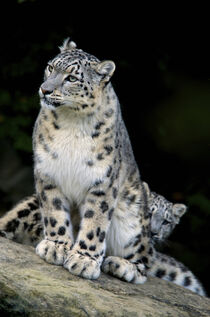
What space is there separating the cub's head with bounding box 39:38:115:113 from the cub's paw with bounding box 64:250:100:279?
140 cm

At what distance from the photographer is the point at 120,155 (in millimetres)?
6543

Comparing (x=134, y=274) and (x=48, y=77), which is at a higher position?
(x=48, y=77)

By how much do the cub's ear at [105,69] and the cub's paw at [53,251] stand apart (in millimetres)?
1705

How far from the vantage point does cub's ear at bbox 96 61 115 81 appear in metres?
6.21

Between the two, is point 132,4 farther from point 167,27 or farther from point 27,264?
point 27,264

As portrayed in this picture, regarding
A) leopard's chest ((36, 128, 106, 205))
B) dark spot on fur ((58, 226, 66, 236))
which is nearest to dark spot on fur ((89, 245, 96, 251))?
dark spot on fur ((58, 226, 66, 236))

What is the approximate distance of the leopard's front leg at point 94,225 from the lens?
602 centimetres

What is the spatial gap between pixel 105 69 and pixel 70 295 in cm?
233

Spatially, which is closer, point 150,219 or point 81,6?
point 150,219

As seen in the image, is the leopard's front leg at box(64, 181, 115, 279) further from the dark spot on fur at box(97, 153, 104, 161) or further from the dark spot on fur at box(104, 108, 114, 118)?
the dark spot on fur at box(104, 108, 114, 118)

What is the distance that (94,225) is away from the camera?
20.1ft

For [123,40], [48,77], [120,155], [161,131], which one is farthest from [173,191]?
[48,77]

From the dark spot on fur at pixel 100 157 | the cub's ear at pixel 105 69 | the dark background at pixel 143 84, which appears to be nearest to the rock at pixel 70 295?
the dark spot on fur at pixel 100 157

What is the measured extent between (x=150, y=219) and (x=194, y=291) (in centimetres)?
99
